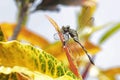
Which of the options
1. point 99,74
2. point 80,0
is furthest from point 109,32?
point 80,0

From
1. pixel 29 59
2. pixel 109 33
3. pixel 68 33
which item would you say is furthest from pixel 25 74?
pixel 109 33

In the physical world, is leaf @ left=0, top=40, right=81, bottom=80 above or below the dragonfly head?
below

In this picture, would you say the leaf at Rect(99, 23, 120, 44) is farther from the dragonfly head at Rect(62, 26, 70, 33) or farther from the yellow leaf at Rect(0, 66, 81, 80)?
the yellow leaf at Rect(0, 66, 81, 80)

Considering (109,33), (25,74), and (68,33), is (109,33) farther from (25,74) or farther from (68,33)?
(25,74)

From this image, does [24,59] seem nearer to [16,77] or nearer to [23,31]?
[16,77]

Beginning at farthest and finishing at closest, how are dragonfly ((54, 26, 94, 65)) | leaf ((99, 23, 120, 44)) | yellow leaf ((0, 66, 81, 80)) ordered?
leaf ((99, 23, 120, 44))
dragonfly ((54, 26, 94, 65))
yellow leaf ((0, 66, 81, 80))

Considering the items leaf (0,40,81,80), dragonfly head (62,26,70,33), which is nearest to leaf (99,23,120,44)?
dragonfly head (62,26,70,33)

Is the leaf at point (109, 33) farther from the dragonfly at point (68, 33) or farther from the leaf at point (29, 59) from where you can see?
the leaf at point (29, 59)

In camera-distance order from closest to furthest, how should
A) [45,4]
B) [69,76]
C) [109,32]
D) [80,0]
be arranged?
[69,76]
[45,4]
[80,0]
[109,32]
